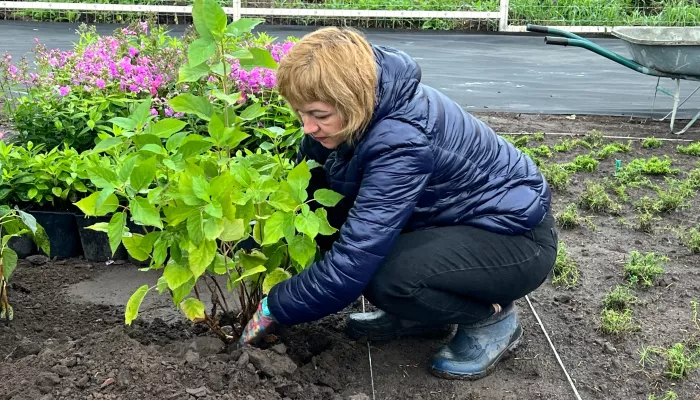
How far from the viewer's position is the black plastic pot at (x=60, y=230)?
3.66 m

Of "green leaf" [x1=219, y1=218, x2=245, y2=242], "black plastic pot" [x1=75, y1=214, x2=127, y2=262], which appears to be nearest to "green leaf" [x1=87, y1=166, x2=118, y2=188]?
"green leaf" [x1=219, y1=218, x2=245, y2=242]

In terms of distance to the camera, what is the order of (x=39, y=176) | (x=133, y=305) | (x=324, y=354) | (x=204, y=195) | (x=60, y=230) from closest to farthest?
(x=204, y=195) → (x=133, y=305) → (x=324, y=354) → (x=39, y=176) → (x=60, y=230)

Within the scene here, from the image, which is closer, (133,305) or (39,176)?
(133,305)

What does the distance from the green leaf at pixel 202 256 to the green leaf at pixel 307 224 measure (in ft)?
0.84

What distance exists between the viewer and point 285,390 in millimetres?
2443

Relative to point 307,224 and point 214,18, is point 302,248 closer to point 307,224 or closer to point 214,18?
point 307,224

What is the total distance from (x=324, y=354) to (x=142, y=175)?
0.99 m

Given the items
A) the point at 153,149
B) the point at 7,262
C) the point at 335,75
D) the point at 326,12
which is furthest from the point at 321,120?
the point at 326,12

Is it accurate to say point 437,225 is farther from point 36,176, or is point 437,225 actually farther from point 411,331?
point 36,176

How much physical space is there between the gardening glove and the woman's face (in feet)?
1.92

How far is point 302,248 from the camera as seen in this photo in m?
2.38

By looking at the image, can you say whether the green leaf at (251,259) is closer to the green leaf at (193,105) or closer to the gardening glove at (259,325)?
the gardening glove at (259,325)

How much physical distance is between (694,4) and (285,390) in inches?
471

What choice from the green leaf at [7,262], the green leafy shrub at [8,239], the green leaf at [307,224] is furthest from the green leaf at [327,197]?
the green leaf at [7,262]
